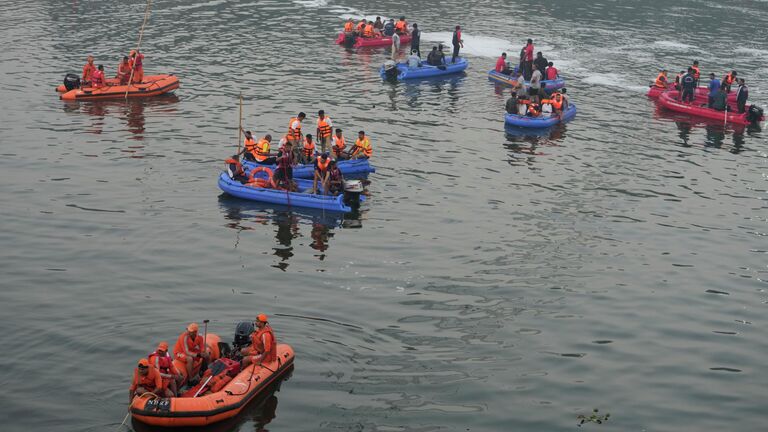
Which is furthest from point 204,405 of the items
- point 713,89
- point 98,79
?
point 713,89

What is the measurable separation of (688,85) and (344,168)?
69.2ft

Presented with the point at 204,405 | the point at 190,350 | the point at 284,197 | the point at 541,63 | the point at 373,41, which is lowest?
the point at 204,405

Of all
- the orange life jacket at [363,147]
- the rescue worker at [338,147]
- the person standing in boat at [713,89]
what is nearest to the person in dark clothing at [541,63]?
the person standing in boat at [713,89]

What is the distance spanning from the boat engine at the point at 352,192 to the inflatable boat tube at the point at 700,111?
2171cm

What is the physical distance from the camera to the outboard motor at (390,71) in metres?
51.0

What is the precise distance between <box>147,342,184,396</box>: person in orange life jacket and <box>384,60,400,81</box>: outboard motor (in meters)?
33.4

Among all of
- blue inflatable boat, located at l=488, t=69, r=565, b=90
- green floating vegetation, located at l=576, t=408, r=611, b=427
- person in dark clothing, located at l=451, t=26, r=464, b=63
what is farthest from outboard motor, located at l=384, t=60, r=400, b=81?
green floating vegetation, located at l=576, t=408, r=611, b=427

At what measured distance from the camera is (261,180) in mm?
33469

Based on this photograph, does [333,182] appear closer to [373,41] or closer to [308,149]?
[308,149]

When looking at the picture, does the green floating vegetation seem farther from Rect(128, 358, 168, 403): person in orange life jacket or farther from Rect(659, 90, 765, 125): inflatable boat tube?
Rect(659, 90, 765, 125): inflatable boat tube

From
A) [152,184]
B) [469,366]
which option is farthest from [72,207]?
[469,366]

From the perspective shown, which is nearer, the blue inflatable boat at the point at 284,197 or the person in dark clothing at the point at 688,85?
the blue inflatable boat at the point at 284,197

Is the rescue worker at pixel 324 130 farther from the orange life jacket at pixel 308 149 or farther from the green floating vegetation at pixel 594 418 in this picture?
the green floating vegetation at pixel 594 418

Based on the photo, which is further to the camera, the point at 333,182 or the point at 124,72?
the point at 124,72
